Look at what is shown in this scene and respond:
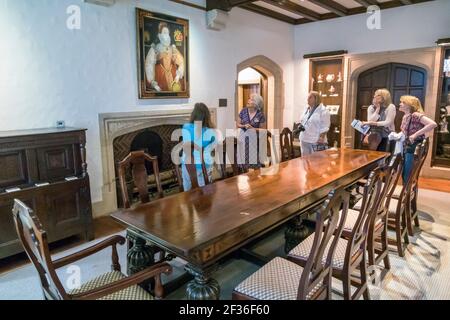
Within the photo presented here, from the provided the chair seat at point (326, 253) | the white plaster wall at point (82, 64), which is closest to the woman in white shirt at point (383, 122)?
the white plaster wall at point (82, 64)

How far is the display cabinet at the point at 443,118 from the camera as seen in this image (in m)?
5.21

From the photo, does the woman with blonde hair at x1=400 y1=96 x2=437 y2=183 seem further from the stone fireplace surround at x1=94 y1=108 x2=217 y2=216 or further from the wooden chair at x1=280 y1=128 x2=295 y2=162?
the stone fireplace surround at x1=94 y1=108 x2=217 y2=216

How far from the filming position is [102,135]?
3918mm

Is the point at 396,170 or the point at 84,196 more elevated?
the point at 396,170

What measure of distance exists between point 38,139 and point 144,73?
1.72 m

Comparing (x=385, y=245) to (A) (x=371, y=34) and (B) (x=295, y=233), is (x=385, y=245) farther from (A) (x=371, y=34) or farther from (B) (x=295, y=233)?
(A) (x=371, y=34)

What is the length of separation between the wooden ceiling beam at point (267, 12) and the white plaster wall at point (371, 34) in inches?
13.6

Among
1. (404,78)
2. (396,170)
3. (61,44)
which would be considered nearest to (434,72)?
(404,78)

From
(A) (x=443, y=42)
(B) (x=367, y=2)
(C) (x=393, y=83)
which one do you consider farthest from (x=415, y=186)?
(B) (x=367, y=2)

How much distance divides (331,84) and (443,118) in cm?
Result: 202

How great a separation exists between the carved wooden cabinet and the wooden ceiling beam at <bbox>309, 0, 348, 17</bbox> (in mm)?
4107

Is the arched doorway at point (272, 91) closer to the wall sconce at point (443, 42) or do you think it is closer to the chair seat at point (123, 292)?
the wall sconce at point (443, 42)

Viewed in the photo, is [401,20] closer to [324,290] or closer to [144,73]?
[144,73]
